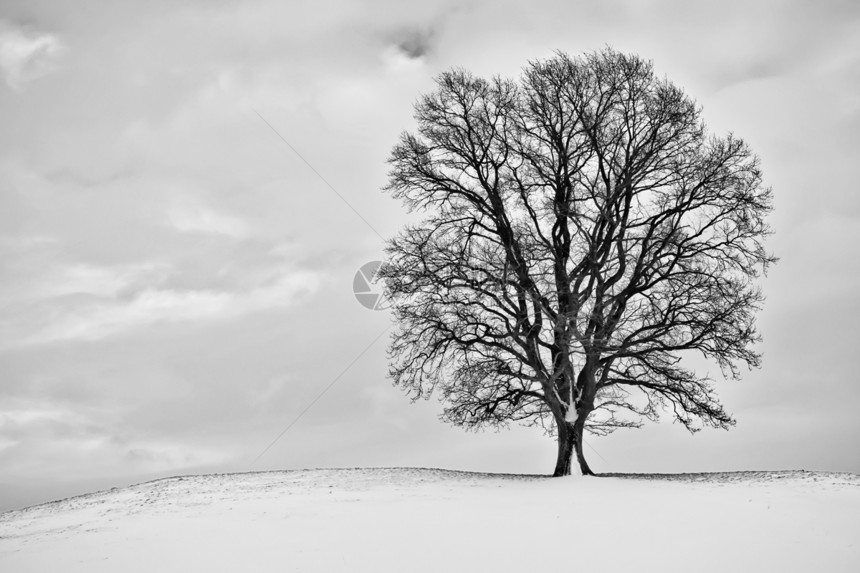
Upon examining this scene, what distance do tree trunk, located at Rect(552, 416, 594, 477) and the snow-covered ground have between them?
57.2 inches

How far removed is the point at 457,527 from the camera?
41.8 ft

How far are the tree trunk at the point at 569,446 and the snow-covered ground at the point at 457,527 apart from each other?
57.2 inches

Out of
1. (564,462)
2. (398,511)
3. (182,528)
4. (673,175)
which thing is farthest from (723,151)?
(182,528)

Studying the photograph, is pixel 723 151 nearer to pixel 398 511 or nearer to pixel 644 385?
pixel 644 385

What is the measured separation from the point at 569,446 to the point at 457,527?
7.64 metres

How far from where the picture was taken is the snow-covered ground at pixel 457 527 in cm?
1109

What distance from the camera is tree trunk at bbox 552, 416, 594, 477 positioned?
19609mm

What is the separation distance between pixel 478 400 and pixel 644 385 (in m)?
4.66

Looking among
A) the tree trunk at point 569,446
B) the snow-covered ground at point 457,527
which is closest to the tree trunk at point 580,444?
the tree trunk at point 569,446

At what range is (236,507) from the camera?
15305 mm

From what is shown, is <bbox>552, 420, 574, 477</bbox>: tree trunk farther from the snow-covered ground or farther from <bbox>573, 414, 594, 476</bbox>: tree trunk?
the snow-covered ground

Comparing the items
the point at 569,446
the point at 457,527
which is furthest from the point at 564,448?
the point at 457,527

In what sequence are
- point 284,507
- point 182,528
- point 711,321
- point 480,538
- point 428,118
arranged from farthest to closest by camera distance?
point 428,118 → point 711,321 → point 284,507 → point 182,528 → point 480,538

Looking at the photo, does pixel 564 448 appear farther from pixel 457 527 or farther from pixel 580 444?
pixel 457 527
